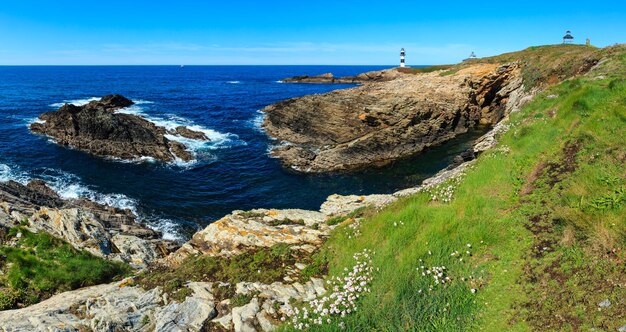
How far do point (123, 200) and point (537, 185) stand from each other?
28.6m

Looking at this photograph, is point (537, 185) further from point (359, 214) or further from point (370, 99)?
point (370, 99)

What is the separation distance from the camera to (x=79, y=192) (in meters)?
29.1

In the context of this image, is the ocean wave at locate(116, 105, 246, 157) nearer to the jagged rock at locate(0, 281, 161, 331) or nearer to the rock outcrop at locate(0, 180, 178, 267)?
the rock outcrop at locate(0, 180, 178, 267)

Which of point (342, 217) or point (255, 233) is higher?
point (342, 217)

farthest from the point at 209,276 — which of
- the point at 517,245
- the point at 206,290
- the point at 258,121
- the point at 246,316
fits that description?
the point at 258,121

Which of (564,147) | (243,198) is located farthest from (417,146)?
(564,147)

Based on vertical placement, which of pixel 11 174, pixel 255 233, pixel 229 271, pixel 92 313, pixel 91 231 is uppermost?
pixel 255 233

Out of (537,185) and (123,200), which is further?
(123,200)

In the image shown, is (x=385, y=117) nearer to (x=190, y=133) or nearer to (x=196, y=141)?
(x=196, y=141)

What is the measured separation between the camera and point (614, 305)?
22.4 ft

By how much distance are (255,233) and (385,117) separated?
3334 centimetres

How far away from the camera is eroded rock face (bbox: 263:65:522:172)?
38.0 metres

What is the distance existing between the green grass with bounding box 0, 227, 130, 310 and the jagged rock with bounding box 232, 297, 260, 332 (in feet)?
25.6

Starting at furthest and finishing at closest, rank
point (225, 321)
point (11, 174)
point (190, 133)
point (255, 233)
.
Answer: point (190, 133) < point (11, 174) < point (255, 233) < point (225, 321)
